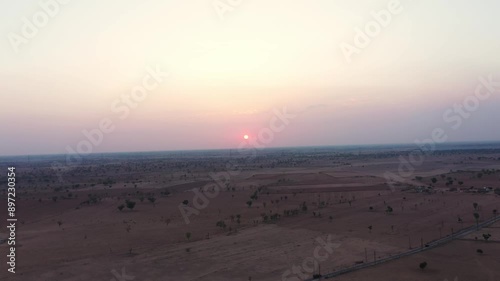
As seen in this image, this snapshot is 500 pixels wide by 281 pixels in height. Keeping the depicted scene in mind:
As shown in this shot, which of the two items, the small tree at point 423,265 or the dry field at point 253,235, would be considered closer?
the small tree at point 423,265

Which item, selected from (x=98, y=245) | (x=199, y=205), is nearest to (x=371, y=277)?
(x=98, y=245)

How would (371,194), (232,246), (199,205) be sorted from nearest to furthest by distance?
1. (232,246)
2. (199,205)
3. (371,194)

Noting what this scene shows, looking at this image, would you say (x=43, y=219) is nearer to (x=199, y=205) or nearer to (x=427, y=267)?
(x=199, y=205)

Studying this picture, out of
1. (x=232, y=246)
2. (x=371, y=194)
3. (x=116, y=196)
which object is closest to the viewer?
(x=232, y=246)

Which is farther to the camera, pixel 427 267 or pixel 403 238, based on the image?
pixel 403 238

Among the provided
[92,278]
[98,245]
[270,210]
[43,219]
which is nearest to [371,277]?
[92,278]

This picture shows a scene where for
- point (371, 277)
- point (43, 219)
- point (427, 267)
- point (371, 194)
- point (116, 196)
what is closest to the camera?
point (371, 277)

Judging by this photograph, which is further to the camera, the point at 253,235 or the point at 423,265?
the point at 253,235

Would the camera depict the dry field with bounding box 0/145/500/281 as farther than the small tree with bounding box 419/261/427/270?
Yes

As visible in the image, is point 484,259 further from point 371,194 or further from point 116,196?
point 116,196
